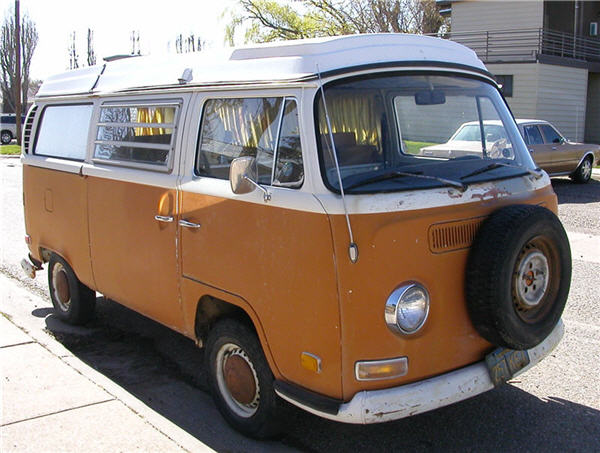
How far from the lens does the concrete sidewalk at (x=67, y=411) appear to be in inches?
154

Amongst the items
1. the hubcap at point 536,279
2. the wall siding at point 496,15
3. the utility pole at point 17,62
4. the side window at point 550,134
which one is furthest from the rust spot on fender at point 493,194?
the utility pole at point 17,62

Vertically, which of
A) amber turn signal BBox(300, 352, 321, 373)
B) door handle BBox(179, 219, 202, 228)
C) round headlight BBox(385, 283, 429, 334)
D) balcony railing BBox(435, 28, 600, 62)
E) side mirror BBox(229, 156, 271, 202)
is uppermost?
balcony railing BBox(435, 28, 600, 62)

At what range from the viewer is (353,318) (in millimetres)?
3320

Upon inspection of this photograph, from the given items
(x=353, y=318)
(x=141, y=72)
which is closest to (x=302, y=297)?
(x=353, y=318)

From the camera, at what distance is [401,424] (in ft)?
14.0

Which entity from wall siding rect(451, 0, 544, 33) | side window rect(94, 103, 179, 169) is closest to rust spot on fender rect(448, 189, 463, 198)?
side window rect(94, 103, 179, 169)

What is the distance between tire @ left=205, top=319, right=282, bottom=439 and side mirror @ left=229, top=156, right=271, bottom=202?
89 centimetres

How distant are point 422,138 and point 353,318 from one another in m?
1.83

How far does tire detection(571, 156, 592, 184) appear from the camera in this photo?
54.4 ft

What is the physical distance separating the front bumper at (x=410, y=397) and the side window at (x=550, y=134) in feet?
43.0

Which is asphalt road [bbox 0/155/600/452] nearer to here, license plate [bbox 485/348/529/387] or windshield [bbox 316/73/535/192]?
license plate [bbox 485/348/529/387]

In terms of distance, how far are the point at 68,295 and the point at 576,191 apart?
12.7 meters

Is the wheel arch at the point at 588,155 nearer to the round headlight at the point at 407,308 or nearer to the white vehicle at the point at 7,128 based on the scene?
the round headlight at the point at 407,308

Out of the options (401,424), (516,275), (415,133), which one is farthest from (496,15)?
(516,275)
